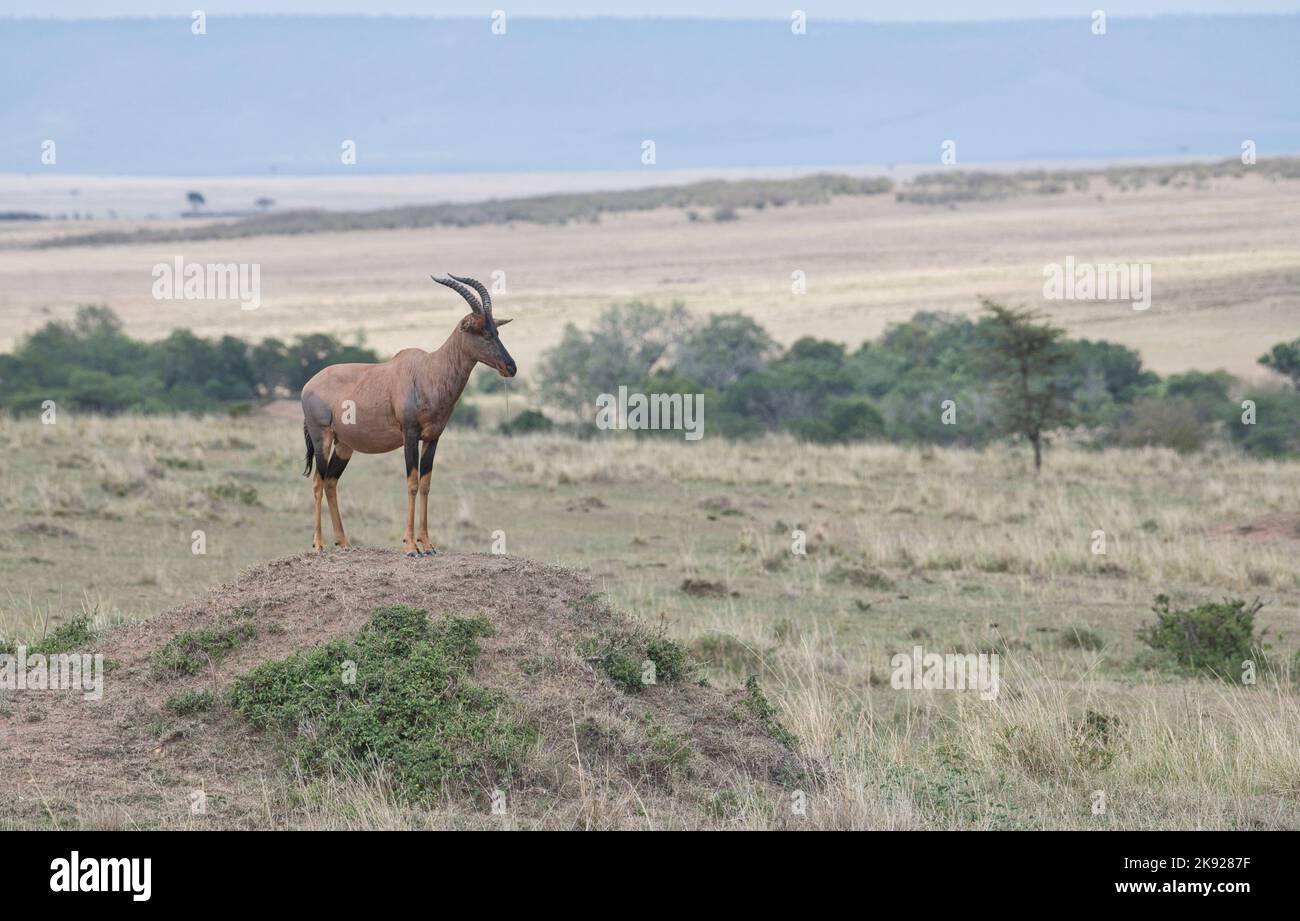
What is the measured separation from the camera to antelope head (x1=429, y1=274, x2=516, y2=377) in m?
8.06

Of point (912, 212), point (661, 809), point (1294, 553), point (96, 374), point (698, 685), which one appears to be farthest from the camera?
point (912, 212)

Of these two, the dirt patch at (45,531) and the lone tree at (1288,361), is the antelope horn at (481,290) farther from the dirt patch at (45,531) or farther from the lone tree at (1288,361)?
the lone tree at (1288,361)

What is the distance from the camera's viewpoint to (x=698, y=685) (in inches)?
335

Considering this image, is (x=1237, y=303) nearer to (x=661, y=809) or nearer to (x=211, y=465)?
(x=211, y=465)

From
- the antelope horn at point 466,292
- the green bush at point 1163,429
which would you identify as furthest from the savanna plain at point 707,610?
the antelope horn at point 466,292

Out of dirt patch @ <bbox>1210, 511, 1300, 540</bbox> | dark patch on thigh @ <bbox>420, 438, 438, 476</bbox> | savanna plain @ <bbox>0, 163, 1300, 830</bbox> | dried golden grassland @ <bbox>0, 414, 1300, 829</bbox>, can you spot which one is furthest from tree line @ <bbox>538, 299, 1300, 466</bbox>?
dark patch on thigh @ <bbox>420, 438, 438, 476</bbox>

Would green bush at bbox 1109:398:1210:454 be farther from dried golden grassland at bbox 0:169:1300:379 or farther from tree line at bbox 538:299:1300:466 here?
dried golden grassland at bbox 0:169:1300:379

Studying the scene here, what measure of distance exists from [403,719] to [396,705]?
0.30ft

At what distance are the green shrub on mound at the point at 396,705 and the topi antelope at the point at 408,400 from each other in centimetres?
79

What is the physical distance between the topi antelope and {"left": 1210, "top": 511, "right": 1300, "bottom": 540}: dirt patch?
13.3 meters

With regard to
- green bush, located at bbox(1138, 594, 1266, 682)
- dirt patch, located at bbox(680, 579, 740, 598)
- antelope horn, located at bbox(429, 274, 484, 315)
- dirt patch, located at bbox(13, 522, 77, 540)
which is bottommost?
green bush, located at bbox(1138, 594, 1266, 682)

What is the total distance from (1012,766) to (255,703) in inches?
160

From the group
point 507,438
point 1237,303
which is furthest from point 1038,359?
point 1237,303

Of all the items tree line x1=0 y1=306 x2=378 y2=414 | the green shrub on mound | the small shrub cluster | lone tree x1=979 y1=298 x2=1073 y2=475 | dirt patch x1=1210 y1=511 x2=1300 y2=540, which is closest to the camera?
the green shrub on mound
